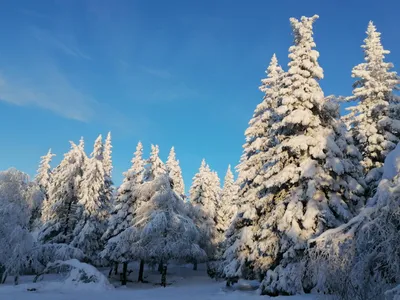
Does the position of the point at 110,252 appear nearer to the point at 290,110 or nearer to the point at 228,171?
the point at 290,110

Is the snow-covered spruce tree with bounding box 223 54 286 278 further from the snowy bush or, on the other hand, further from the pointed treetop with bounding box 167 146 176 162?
the pointed treetop with bounding box 167 146 176 162

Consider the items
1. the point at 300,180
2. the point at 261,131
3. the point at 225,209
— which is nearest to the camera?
the point at 300,180

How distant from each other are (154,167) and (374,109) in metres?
19.6

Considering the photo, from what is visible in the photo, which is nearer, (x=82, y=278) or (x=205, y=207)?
(x=82, y=278)

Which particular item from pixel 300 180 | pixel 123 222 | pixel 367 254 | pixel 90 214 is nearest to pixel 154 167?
pixel 123 222

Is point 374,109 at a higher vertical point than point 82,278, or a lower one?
higher

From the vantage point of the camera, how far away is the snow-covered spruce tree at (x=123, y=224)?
30500 mm

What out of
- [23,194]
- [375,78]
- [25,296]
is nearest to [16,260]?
[23,194]

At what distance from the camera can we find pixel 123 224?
33094 millimetres

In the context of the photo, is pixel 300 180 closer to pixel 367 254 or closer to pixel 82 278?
pixel 367 254

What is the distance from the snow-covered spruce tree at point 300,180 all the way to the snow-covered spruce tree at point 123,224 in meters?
12.3

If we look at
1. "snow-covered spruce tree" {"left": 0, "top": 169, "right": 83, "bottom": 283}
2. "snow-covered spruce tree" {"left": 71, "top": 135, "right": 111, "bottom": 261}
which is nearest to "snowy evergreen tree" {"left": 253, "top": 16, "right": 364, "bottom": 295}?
"snow-covered spruce tree" {"left": 0, "top": 169, "right": 83, "bottom": 283}

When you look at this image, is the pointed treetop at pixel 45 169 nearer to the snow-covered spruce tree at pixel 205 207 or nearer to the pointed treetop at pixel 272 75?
the snow-covered spruce tree at pixel 205 207

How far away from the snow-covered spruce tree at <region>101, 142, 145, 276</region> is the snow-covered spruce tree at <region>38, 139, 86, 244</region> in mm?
5777
